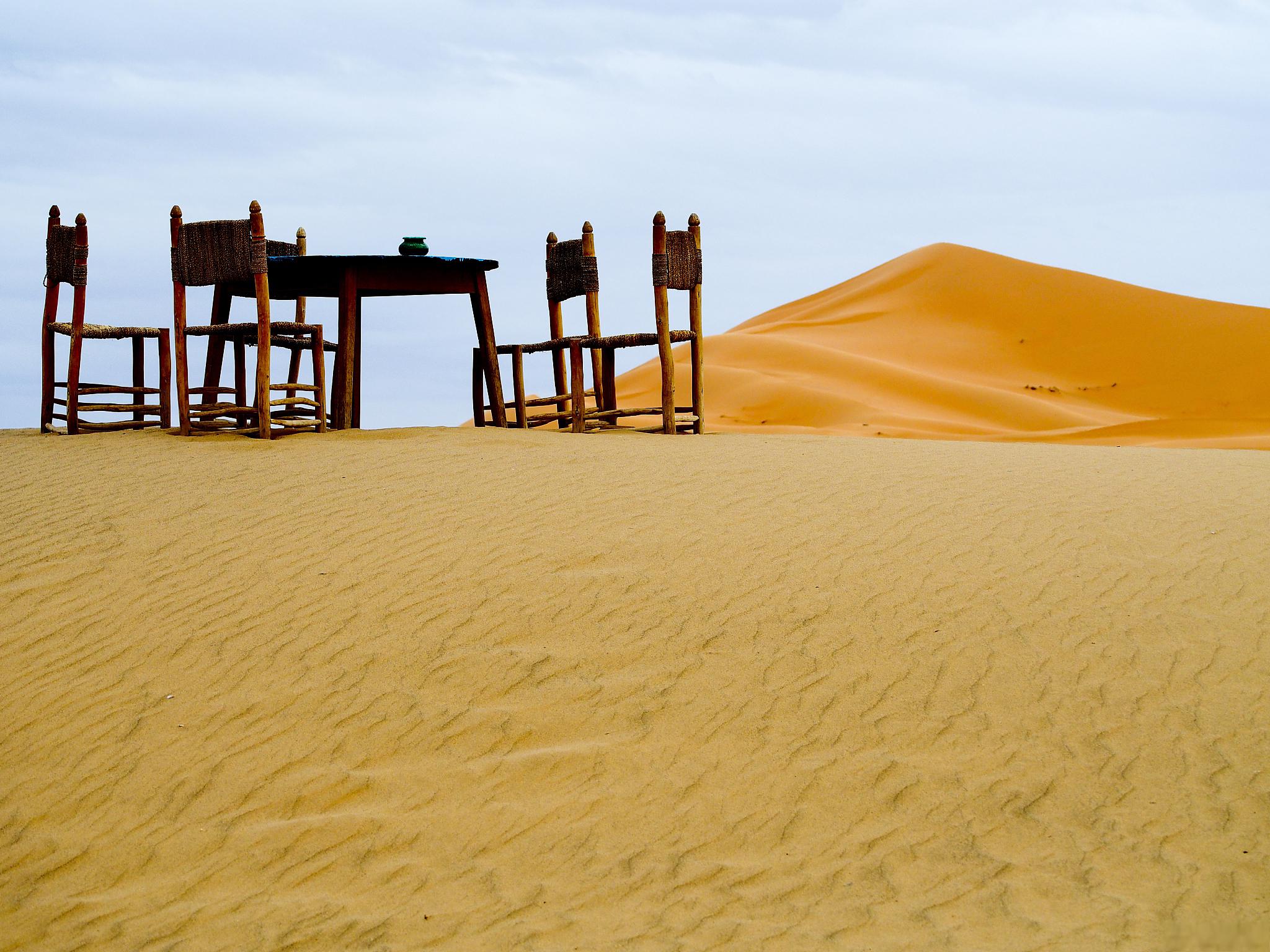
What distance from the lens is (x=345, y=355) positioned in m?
11.0

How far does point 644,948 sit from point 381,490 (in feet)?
16.0

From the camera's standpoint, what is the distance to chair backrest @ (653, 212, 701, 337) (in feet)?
37.1

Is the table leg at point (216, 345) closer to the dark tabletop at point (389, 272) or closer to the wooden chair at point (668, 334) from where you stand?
the dark tabletop at point (389, 272)

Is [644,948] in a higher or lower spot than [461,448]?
lower

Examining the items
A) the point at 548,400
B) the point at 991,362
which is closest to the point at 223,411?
the point at 548,400

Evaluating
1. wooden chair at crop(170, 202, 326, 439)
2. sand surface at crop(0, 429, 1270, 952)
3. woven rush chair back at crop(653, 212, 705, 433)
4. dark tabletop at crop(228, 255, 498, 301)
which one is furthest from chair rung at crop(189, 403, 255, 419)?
woven rush chair back at crop(653, 212, 705, 433)

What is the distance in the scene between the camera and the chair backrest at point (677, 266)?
37.1ft

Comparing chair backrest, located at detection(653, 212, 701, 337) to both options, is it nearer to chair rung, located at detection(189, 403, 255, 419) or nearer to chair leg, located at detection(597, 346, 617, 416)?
chair leg, located at detection(597, 346, 617, 416)

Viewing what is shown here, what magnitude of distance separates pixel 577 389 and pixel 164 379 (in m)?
3.71

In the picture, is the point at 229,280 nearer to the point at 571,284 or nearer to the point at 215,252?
the point at 215,252

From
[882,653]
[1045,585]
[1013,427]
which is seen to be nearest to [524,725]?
[882,653]

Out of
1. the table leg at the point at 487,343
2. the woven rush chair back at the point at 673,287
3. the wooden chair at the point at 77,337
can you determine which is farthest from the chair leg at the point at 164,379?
the woven rush chair back at the point at 673,287

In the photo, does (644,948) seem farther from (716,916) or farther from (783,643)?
(783,643)

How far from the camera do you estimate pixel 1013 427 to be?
20781 millimetres
